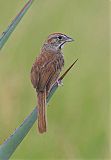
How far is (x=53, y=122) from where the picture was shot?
4926mm

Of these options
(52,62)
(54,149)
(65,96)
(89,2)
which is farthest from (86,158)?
(89,2)

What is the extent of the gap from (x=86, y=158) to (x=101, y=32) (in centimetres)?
149

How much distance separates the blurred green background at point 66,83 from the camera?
4.68 metres

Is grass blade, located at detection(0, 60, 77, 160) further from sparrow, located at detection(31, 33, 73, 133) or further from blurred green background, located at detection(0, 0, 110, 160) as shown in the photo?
blurred green background, located at detection(0, 0, 110, 160)

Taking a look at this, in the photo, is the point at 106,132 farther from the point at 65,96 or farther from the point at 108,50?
the point at 108,50

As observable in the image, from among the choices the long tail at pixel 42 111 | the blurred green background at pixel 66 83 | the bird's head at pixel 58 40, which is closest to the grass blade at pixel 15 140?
the long tail at pixel 42 111

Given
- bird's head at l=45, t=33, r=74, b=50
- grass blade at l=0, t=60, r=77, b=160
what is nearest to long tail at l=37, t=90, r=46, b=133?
grass blade at l=0, t=60, r=77, b=160

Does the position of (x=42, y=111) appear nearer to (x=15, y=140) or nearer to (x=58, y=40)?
(x=15, y=140)

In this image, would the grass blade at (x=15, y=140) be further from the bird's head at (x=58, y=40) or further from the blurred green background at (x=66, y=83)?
the blurred green background at (x=66, y=83)

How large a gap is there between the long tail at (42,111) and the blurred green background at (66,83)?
4.85 ft

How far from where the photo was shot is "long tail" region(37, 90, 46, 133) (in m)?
2.68

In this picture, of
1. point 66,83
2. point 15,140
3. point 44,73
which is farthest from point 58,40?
point 15,140

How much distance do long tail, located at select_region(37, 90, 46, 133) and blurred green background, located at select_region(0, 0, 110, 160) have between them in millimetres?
1480

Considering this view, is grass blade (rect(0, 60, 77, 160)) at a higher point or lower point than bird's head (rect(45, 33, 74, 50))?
lower
